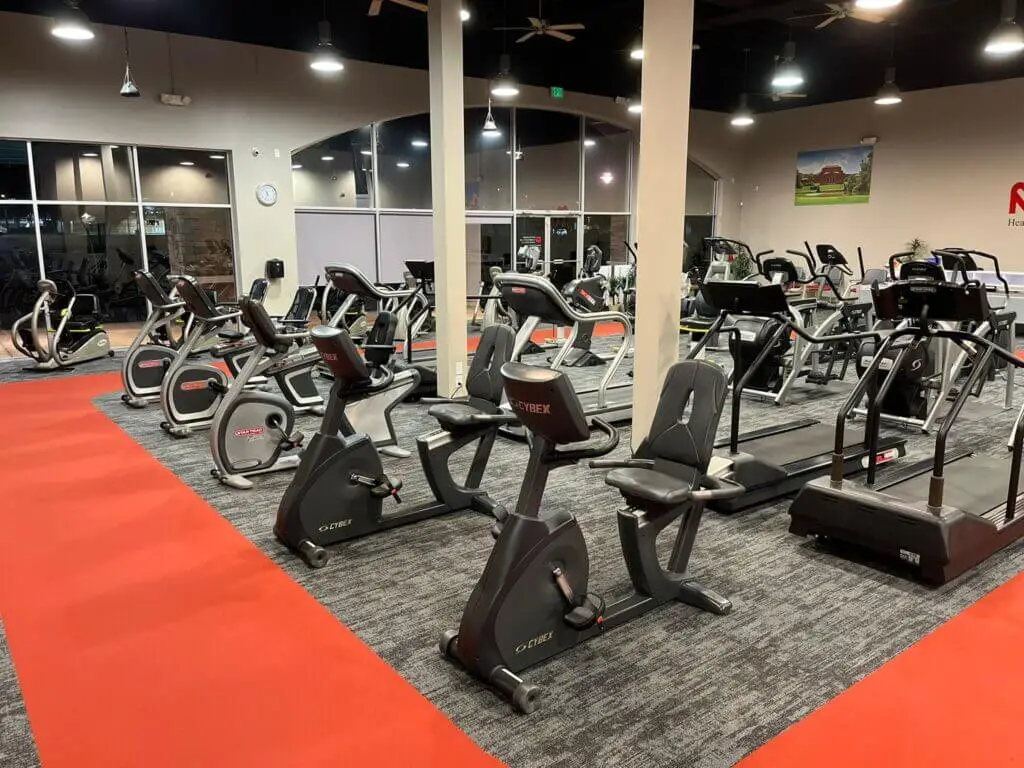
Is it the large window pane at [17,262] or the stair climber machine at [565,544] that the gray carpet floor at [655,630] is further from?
the large window pane at [17,262]

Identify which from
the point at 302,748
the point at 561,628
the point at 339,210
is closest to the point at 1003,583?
the point at 561,628

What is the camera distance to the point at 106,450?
552 centimetres

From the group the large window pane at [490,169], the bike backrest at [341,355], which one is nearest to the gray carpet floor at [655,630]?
the bike backrest at [341,355]

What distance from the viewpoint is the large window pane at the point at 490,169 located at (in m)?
13.2

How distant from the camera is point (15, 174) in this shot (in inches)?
376

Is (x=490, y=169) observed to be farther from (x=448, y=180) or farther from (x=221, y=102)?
(x=448, y=180)

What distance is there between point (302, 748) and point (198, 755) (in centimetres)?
31

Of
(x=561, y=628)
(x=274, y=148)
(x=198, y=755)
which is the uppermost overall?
(x=274, y=148)

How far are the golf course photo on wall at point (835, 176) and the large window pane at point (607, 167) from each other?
3.63 m

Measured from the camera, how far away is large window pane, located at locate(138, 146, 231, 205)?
10.3m

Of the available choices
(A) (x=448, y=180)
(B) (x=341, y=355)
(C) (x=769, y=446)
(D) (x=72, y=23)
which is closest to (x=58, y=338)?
(D) (x=72, y=23)

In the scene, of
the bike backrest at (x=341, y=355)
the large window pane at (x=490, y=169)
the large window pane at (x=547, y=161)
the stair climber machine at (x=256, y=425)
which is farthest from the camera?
the large window pane at (x=547, y=161)

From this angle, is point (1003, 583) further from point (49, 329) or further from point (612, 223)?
point (612, 223)

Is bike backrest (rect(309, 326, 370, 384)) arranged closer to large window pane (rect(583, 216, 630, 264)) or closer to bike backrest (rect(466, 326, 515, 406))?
bike backrest (rect(466, 326, 515, 406))
